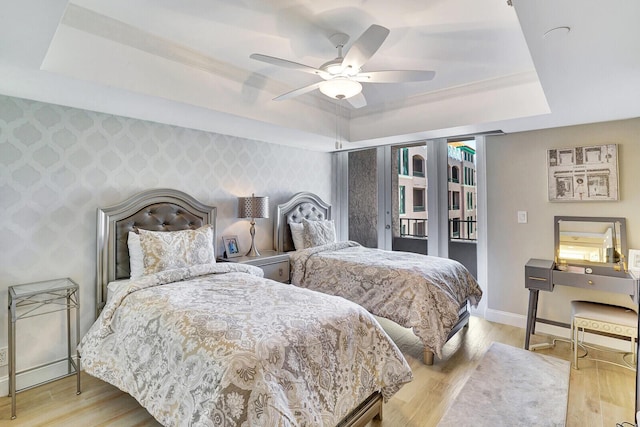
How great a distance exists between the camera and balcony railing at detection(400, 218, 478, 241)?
411cm

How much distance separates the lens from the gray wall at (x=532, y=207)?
3.01 metres

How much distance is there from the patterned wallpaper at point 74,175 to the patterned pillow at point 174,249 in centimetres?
51

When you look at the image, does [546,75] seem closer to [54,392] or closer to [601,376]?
[601,376]

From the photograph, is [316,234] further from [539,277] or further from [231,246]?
[539,277]

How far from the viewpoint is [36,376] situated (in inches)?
97.3

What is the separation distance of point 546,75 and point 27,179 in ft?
12.0

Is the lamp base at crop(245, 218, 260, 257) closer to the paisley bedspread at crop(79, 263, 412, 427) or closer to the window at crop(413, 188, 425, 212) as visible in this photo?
the paisley bedspread at crop(79, 263, 412, 427)

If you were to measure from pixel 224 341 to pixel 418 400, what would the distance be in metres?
1.53

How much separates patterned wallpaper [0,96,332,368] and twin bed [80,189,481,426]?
0.18 m

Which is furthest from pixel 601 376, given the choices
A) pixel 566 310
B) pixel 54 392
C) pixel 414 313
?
pixel 54 392

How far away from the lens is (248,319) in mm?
1727

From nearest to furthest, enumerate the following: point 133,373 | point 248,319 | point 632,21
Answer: point 632,21 → point 248,319 → point 133,373

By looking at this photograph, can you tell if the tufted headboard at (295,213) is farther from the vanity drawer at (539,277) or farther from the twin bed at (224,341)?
the vanity drawer at (539,277)

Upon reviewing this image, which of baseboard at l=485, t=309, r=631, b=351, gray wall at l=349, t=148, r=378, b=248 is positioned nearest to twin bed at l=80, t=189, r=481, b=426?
baseboard at l=485, t=309, r=631, b=351
